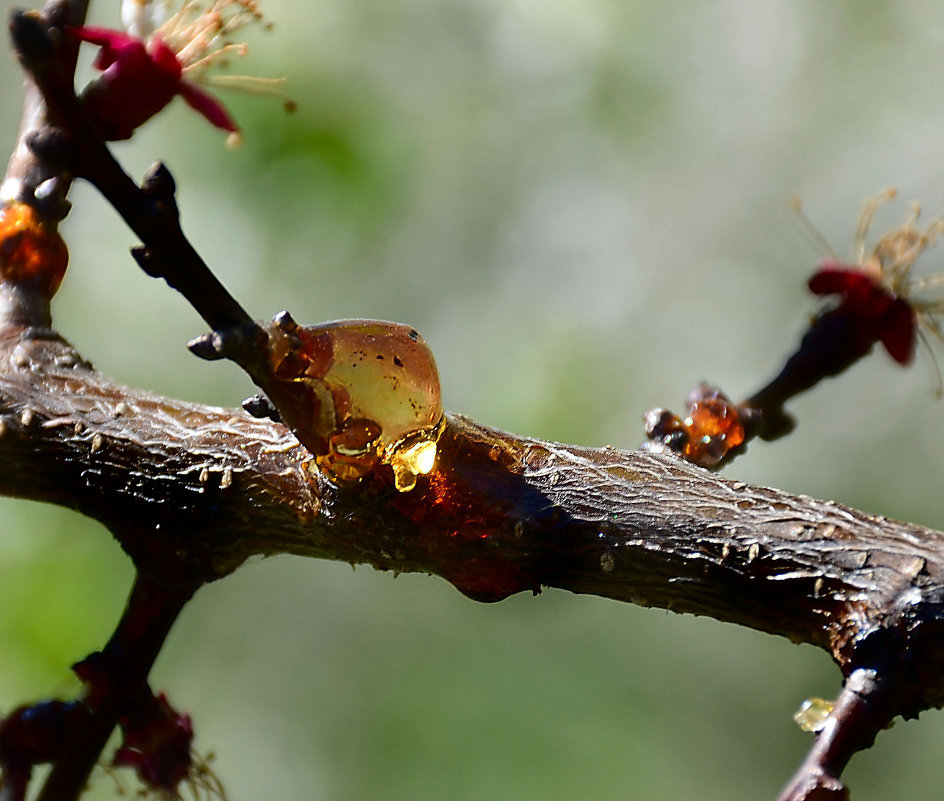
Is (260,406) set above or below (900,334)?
below

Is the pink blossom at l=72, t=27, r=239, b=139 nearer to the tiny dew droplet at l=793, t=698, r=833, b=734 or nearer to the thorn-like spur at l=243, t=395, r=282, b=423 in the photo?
the thorn-like spur at l=243, t=395, r=282, b=423

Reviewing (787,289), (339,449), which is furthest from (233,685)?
(339,449)

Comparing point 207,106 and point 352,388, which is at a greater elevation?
point 207,106

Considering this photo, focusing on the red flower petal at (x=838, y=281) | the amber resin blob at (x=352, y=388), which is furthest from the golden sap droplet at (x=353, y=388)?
the red flower petal at (x=838, y=281)

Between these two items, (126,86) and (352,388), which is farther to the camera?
(126,86)

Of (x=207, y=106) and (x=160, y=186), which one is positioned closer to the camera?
(x=160, y=186)

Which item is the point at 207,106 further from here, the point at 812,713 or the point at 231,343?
the point at 812,713

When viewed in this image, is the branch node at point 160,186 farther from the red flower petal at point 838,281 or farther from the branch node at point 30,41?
the red flower petal at point 838,281

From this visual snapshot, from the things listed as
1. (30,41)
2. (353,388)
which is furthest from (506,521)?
(30,41)

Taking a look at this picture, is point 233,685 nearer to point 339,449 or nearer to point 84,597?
point 84,597

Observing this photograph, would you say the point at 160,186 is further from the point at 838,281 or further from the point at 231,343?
the point at 838,281

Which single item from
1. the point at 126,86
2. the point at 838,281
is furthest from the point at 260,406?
the point at 838,281
